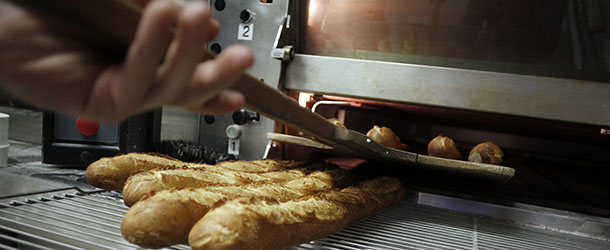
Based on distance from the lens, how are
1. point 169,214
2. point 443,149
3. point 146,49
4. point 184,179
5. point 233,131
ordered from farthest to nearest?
1. point 233,131
2. point 443,149
3. point 184,179
4. point 169,214
5. point 146,49

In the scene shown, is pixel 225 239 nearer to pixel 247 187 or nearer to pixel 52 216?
pixel 247 187

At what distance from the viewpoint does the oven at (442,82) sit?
56.6 inches

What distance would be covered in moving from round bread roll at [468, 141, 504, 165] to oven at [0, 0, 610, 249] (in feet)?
0.25

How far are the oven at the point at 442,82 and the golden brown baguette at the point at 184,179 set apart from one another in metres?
0.18

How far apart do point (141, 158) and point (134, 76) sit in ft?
3.24

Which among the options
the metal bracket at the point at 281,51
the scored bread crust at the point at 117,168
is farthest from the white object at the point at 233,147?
the scored bread crust at the point at 117,168

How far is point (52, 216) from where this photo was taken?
1.01 metres

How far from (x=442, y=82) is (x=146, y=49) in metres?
1.44

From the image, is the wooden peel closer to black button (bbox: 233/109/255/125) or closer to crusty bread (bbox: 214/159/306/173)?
crusty bread (bbox: 214/159/306/173)

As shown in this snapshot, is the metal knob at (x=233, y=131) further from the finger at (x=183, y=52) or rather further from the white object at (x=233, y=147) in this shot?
the finger at (x=183, y=52)

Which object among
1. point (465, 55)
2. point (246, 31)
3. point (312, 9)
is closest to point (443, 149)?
point (465, 55)

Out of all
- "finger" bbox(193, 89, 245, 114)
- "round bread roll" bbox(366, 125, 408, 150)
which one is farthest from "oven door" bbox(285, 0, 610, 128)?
"finger" bbox(193, 89, 245, 114)

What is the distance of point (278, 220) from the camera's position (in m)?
0.92

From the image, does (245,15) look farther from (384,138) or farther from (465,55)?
(465,55)
